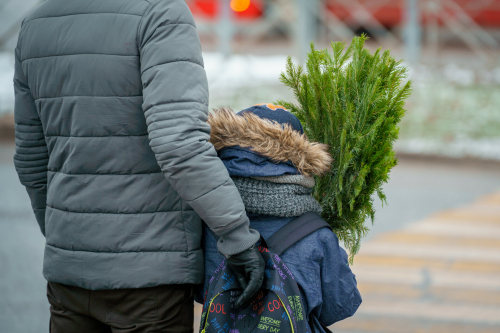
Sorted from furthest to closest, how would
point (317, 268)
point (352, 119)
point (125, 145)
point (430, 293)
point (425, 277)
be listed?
point (425, 277)
point (430, 293)
point (352, 119)
point (317, 268)
point (125, 145)

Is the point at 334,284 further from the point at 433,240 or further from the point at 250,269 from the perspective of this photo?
the point at 433,240

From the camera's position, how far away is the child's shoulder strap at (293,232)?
1.55m

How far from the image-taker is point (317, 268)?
158 centimetres

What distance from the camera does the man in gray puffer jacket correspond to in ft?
4.48

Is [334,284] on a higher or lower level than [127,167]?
lower

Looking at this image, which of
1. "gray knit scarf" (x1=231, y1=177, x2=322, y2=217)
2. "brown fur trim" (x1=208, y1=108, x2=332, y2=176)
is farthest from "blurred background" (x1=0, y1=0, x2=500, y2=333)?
"gray knit scarf" (x1=231, y1=177, x2=322, y2=217)

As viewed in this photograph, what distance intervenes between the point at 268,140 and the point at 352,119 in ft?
1.07

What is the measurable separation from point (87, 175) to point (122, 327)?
47 cm

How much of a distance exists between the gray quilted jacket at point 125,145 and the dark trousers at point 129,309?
0.17ft

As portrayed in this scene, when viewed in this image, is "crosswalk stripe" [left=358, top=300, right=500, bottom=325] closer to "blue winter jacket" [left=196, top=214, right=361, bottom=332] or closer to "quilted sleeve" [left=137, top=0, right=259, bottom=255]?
"blue winter jacket" [left=196, top=214, right=361, bottom=332]

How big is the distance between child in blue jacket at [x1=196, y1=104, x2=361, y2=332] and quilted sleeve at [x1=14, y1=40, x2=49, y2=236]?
0.61 metres

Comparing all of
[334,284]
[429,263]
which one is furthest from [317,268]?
[429,263]

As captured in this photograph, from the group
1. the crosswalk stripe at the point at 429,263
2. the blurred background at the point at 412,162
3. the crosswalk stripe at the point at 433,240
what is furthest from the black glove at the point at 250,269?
the crosswalk stripe at the point at 433,240

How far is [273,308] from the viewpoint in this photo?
143 centimetres
